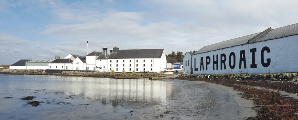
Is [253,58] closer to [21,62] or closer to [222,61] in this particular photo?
[222,61]

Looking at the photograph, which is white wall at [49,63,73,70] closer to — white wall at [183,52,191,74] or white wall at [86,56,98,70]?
white wall at [86,56,98,70]

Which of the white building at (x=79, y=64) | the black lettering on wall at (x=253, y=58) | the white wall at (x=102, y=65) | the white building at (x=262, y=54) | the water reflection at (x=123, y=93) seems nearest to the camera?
the water reflection at (x=123, y=93)

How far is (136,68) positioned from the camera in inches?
3580

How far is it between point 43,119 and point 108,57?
8760 cm

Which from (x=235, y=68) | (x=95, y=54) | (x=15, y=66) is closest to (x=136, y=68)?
(x=95, y=54)

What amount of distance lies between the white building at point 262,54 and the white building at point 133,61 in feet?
133

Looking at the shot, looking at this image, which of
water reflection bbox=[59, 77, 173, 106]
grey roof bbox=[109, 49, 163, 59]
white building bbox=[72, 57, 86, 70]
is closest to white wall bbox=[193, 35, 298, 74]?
water reflection bbox=[59, 77, 173, 106]

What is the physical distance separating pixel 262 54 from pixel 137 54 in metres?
62.4

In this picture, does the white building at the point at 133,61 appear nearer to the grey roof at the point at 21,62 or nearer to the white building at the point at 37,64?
the white building at the point at 37,64

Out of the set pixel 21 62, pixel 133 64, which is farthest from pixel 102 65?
pixel 21 62

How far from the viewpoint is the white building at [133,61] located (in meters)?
88.6

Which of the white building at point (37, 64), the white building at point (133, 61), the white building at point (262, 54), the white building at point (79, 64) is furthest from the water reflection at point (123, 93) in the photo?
the white building at point (37, 64)

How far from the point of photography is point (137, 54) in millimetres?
93062

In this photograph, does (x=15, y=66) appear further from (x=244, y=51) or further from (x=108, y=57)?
(x=244, y=51)
